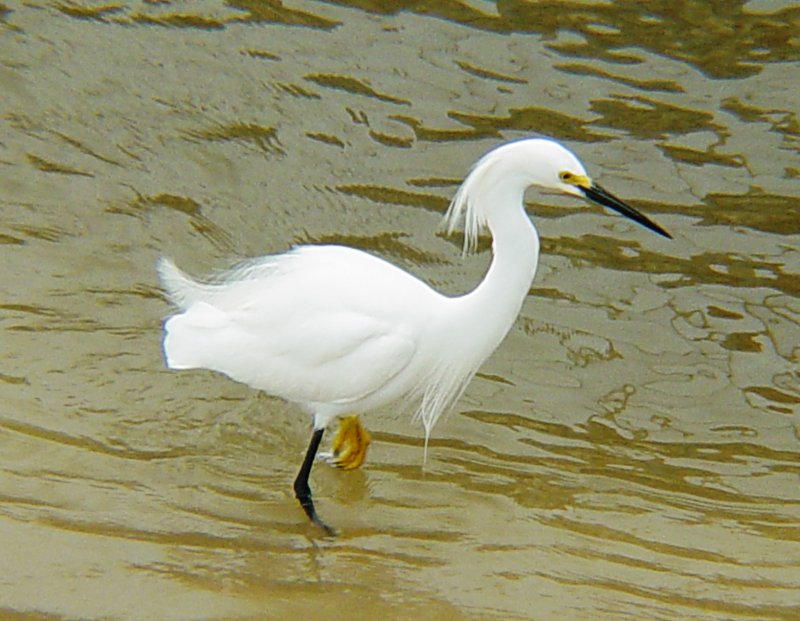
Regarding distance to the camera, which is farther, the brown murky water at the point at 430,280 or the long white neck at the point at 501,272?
the long white neck at the point at 501,272

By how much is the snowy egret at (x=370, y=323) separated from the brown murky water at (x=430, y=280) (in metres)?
0.39

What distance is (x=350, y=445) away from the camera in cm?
529

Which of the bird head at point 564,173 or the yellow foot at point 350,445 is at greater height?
the bird head at point 564,173

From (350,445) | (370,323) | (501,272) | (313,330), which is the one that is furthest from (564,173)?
(350,445)

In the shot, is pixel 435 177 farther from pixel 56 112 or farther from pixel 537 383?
pixel 56 112

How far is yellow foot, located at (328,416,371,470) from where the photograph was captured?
527 cm

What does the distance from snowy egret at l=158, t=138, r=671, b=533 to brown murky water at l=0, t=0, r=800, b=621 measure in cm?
39

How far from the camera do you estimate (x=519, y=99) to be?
25.5ft

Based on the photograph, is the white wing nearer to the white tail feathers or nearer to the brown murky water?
the white tail feathers

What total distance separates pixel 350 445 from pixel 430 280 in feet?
5.57

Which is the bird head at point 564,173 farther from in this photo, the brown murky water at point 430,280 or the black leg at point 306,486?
the black leg at point 306,486

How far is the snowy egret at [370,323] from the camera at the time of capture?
4.71 m

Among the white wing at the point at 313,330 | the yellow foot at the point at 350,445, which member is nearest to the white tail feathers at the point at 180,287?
the white wing at the point at 313,330

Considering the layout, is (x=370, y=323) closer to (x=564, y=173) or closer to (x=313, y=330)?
(x=313, y=330)
